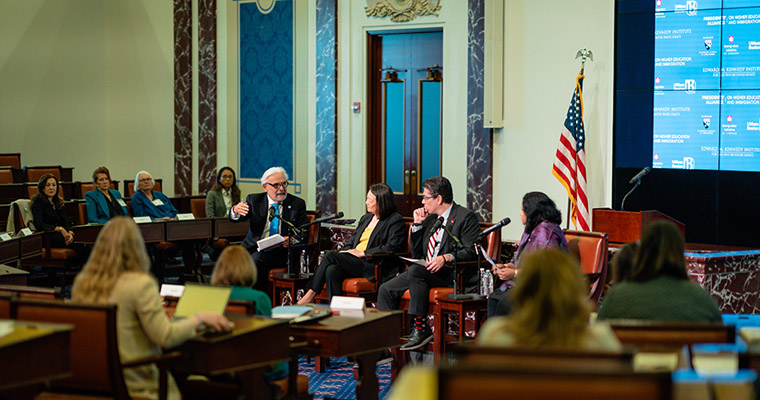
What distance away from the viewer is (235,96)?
11266mm

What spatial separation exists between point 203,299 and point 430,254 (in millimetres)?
2742

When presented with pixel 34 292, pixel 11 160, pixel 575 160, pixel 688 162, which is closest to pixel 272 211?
pixel 575 160

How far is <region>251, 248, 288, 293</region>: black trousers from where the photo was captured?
22.1ft

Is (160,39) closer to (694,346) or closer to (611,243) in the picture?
(611,243)

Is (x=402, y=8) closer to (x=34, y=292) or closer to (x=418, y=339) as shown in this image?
(x=418, y=339)

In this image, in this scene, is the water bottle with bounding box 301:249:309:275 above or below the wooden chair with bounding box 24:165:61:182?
below

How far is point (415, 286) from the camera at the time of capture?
582 centimetres

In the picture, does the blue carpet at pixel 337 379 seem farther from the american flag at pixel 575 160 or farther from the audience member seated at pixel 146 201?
the audience member seated at pixel 146 201

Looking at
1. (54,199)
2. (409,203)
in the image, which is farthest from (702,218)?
(54,199)

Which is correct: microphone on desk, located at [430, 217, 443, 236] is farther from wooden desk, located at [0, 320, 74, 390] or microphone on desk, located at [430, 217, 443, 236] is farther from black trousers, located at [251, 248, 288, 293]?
wooden desk, located at [0, 320, 74, 390]

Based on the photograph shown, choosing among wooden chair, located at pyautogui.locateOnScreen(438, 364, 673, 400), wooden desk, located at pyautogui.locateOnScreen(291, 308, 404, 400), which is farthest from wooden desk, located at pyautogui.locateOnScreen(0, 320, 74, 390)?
wooden chair, located at pyautogui.locateOnScreen(438, 364, 673, 400)

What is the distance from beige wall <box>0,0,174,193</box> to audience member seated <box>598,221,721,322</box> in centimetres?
934

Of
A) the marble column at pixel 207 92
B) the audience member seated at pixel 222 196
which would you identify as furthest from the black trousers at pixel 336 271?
the marble column at pixel 207 92

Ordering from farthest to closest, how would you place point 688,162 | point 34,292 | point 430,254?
point 688,162
point 430,254
point 34,292
